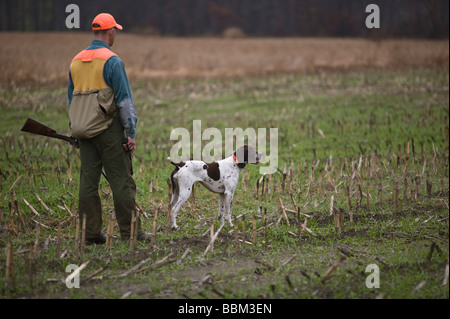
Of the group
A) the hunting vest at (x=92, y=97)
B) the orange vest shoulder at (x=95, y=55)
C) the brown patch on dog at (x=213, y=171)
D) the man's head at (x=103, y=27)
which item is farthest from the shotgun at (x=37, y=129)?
the brown patch on dog at (x=213, y=171)

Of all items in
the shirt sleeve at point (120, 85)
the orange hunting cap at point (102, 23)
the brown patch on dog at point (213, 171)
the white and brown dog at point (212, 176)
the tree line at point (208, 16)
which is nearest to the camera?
the shirt sleeve at point (120, 85)

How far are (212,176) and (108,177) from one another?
1.39 metres

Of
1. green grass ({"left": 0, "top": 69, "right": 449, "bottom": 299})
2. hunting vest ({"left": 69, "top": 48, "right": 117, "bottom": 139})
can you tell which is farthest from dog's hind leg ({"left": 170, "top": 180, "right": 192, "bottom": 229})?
hunting vest ({"left": 69, "top": 48, "right": 117, "bottom": 139})

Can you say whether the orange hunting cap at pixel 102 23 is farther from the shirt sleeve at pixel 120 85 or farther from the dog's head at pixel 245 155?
the dog's head at pixel 245 155

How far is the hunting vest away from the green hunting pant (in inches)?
6.1

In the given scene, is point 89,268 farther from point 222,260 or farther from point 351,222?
point 351,222

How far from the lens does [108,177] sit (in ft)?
20.4

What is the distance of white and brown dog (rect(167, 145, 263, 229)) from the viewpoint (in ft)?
22.1

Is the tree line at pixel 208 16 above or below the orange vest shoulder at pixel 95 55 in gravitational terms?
above

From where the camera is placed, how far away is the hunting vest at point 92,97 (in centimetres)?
591

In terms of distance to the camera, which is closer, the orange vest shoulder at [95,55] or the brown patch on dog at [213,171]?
the orange vest shoulder at [95,55]

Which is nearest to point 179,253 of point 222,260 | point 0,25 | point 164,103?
point 222,260

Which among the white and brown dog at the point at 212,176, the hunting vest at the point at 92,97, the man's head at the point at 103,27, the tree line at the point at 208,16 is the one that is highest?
the tree line at the point at 208,16

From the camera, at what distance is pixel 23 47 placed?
2636cm
